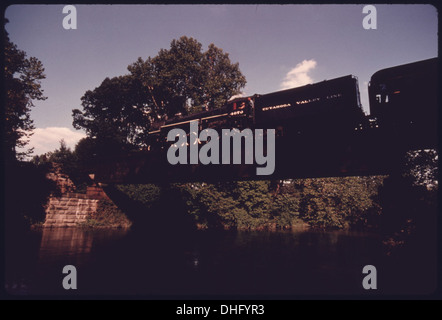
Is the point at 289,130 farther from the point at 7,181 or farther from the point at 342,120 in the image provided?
the point at 7,181

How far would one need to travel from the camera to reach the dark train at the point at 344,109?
662cm

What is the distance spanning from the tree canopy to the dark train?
1467cm

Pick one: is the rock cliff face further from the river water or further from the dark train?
the dark train

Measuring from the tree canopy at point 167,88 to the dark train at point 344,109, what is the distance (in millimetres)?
14670

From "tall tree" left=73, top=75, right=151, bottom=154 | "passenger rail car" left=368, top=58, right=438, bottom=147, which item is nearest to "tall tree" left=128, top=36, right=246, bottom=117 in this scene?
"tall tree" left=73, top=75, right=151, bottom=154

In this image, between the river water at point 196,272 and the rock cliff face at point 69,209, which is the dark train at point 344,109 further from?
the rock cliff face at point 69,209

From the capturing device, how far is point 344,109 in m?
8.94

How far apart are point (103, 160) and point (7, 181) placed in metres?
5.96

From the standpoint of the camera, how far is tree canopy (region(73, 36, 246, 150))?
25.9 meters

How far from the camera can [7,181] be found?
43.7ft

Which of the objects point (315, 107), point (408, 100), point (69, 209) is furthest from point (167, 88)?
point (408, 100)

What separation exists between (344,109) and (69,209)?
58.7 ft
